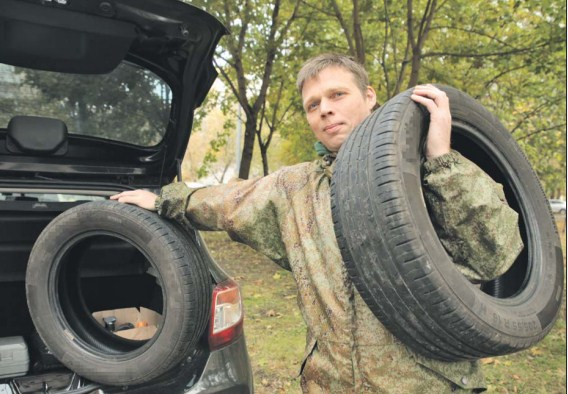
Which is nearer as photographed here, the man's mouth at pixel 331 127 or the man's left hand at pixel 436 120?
the man's left hand at pixel 436 120

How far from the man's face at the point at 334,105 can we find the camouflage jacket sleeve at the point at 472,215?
0.39 m

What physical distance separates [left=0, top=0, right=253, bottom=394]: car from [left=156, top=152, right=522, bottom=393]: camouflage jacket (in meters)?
0.34

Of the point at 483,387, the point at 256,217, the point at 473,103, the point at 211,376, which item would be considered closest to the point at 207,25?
the point at 256,217

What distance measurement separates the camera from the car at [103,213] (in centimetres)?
187

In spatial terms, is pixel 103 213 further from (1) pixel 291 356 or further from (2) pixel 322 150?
(1) pixel 291 356

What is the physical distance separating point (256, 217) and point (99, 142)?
1486 millimetres

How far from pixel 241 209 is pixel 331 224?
0.35 metres

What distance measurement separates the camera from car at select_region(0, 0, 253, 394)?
6.14 ft

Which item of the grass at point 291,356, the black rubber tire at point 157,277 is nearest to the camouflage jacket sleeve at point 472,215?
the black rubber tire at point 157,277

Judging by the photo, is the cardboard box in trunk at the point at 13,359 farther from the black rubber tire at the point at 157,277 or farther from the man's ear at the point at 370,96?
the man's ear at the point at 370,96

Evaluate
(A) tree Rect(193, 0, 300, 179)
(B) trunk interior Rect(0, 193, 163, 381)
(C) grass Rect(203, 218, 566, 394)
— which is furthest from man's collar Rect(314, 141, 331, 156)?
(A) tree Rect(193, 0, 300, 179)

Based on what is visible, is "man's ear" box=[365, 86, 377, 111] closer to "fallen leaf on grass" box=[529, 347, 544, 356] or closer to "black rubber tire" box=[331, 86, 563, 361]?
"black rubber tire" box=[331, 86, 563, 361]

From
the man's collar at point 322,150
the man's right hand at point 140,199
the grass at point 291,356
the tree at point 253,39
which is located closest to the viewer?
the man's collar at point 322,150

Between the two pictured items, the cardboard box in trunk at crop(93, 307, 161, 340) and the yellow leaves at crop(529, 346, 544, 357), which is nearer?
the cardboard box in trunk at crop(93, 307, 161, 340)
